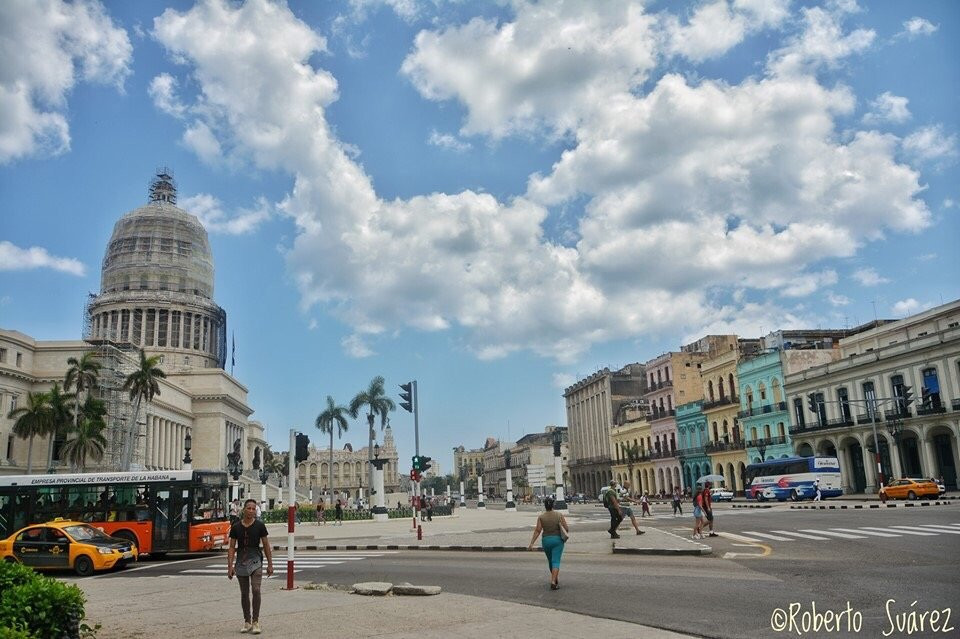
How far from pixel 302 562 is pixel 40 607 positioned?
13621 mm

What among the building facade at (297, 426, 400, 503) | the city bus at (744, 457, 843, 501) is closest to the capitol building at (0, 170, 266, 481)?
the building facade at (297, 426, 400, 503)

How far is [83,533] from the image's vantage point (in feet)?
63.5

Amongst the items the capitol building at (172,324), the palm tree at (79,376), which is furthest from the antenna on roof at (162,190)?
the palm tree at (79,376)

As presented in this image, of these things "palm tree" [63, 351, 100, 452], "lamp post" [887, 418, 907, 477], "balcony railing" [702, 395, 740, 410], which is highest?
"palm tree" [63, 351, 100, 452]

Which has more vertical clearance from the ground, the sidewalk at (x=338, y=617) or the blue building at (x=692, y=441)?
the blue building at (x=692, y=441)

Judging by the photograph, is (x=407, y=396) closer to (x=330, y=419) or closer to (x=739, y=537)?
(x=739, y=537)

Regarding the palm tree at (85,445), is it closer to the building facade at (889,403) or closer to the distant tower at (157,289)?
the distant tower at (157,289)

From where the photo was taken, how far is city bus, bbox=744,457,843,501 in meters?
45.0

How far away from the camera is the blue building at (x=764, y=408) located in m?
59.7

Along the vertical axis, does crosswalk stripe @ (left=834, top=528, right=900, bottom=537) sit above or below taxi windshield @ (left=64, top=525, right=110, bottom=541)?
below

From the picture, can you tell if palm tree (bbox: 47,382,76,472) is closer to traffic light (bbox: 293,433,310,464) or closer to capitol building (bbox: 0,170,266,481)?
capitol building (bbox: 0,170,266,481)

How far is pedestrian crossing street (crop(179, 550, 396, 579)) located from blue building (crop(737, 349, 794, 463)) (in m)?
44.5

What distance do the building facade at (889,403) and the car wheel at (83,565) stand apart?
1570 inches

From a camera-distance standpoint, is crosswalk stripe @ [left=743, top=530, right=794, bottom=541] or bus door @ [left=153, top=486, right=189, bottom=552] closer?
crosswalk stripe @ [left=743, top=530, right=794, bottom=541]
